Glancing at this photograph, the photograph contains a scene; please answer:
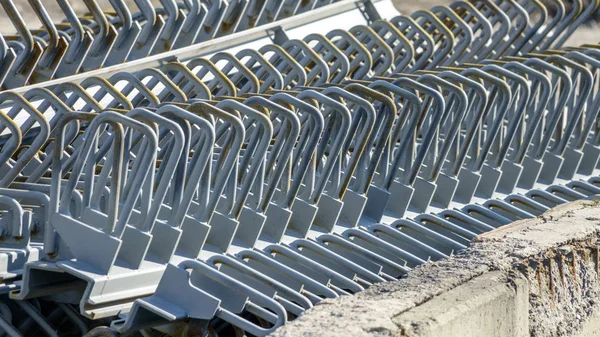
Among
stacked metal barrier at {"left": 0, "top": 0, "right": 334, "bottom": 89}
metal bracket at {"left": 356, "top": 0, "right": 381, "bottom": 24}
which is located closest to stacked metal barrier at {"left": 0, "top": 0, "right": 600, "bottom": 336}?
stacked metal barrier at {"left": 0, "top": 0, "right": 334, "bottom": 89}

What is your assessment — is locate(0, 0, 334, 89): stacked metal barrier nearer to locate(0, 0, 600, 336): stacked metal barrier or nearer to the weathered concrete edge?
locate(0, 0, 600, 336): stacked metal barrier

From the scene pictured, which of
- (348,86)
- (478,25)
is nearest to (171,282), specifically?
(348,86)

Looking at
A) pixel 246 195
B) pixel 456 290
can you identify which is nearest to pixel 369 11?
pixel 246 195

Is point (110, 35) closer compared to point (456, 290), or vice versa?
point (456, 290)

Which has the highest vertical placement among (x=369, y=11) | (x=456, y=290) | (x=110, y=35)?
(x=369, y=11)

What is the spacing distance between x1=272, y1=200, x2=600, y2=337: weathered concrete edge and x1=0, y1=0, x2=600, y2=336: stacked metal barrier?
0.62 feet

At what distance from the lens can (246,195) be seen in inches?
129

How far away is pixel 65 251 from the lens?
9.67 ft

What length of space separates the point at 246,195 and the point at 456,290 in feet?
2.40

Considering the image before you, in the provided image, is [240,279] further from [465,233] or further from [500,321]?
[465,233]

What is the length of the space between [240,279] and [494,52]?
3.86m

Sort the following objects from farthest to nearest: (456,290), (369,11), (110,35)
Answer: (369,11)
(110,35)
(456,290)

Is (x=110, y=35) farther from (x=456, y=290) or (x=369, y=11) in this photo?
(x=456, y=290)

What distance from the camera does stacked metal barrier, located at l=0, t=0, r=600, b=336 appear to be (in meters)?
2.87
